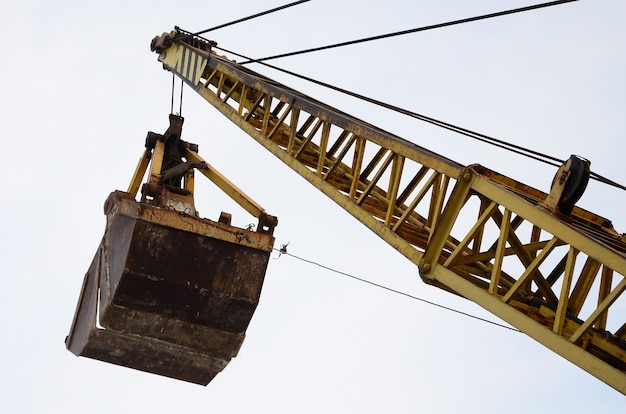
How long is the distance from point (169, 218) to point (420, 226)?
3336 mm

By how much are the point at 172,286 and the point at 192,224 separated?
34.3 inches

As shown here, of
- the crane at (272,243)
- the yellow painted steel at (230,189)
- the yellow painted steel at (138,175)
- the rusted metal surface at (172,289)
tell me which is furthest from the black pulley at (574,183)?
the yellow painted steel at (138,175)

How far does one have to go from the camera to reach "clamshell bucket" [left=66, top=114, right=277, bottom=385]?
12836 mm

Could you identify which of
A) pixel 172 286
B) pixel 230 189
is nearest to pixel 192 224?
pixel 172 286

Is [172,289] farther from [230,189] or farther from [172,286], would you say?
[230,189]

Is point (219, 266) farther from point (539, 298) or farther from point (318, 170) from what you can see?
point (539, 298)

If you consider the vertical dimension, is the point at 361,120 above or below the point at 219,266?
above

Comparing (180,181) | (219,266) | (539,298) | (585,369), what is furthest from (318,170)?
(585,369)

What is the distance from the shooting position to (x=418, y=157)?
1065cm

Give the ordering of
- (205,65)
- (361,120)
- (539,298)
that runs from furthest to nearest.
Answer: (205,65) < (361,120) < (539,298)

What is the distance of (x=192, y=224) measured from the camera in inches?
510

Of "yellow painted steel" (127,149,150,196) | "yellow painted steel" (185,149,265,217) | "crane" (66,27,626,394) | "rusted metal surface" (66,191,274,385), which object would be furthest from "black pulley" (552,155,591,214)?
"yellow painted steel" (127,149,150,196)

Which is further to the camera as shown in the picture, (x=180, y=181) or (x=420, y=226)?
(x=180, y=181)

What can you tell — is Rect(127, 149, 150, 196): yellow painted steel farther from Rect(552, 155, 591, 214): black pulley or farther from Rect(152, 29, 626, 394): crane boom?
Rect(552, 155, 591, 214): black pulley
